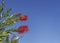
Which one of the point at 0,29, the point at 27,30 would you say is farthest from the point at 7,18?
the point at 27,30

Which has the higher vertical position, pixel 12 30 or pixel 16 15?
pixel 16 15

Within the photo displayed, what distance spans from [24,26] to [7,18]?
28.5 inches

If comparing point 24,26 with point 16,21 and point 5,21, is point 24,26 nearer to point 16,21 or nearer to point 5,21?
point 16,21

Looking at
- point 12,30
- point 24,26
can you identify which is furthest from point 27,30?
point 12,30

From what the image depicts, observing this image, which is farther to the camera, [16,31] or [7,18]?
[7,18]

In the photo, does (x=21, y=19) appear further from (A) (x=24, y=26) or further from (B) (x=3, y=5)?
(B) (x=3, y=5)

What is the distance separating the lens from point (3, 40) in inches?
182

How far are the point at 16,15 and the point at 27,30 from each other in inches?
27.2

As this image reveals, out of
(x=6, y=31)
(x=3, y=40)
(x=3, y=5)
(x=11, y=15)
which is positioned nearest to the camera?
(x=3, y=40)

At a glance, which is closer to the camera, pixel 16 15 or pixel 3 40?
pixel 3 40

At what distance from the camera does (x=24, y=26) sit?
5500 millimetres

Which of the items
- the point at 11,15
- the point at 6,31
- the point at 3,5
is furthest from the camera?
the point at 3,5

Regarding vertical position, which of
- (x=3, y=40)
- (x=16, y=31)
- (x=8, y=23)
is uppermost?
(x=8, y=23)

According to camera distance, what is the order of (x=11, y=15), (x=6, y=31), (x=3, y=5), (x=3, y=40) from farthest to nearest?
(x=3, y=5) → (x=11, y=15) → (x=6, y=31) → (x=3, y=40)
